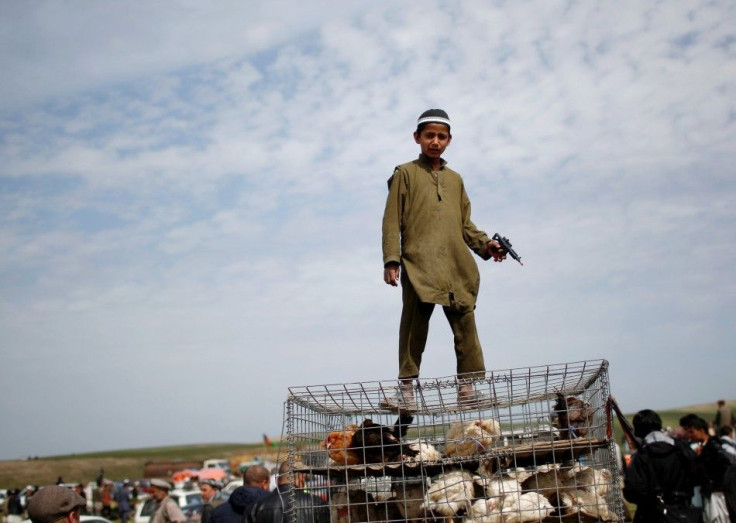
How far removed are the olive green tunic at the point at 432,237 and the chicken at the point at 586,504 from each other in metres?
1.60

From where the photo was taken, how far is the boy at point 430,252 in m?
5.50

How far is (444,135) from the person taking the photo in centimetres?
577

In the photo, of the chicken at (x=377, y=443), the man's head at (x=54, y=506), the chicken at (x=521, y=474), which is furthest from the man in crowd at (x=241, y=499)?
the chicken at (x=521, y=474)

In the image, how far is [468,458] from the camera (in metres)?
4.23

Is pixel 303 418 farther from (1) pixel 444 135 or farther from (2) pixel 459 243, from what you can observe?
(1) pixel 444 135

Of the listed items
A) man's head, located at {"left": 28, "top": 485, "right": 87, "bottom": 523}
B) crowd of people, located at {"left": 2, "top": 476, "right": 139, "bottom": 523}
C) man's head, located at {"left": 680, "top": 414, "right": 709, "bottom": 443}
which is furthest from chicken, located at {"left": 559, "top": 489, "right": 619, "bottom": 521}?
crowd of people, located at {"left": 2, "top": 476, "right": 139, "bottom": 523}

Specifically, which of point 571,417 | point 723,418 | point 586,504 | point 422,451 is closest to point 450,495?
point 422,451

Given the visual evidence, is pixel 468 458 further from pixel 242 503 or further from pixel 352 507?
pixel 242 503

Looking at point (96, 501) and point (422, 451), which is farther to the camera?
point (96, 501)

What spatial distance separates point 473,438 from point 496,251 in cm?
180

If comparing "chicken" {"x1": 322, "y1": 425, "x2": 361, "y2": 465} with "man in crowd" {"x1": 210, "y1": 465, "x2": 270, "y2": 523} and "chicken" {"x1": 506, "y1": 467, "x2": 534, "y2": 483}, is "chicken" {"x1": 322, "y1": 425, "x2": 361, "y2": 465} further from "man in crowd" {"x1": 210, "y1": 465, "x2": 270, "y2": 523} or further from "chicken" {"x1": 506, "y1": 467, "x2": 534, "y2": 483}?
"man in crowd" {"x1": 210, "y1": 465, "x2": 270, "y2": 523}

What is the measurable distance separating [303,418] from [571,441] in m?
1.48

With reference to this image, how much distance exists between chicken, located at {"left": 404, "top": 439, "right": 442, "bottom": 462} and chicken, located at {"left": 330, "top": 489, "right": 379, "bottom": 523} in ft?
1.12

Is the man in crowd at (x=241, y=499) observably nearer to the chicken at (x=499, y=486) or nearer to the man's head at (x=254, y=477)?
the man's head at (x=254, y=477)
